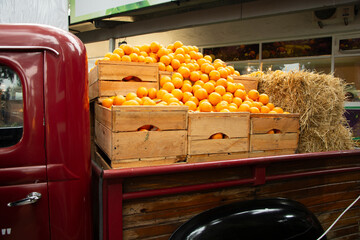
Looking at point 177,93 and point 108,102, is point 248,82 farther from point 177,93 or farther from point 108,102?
point 108,102

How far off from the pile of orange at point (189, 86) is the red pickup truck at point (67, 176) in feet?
2.40

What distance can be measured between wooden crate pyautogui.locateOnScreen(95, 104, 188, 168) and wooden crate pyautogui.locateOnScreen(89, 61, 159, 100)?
0.43 metres

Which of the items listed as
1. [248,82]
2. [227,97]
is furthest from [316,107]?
[227,97]

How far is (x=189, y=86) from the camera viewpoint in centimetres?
290

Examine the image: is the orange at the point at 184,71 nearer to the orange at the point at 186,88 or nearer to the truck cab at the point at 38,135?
the orange at the point at 186,88

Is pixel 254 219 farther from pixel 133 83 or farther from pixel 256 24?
pixel 256 24

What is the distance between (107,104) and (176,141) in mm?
793

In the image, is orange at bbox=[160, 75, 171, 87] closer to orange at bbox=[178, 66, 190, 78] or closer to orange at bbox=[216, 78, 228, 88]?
orange at bbox=[178, 66, 190, 78]

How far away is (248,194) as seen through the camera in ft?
6.93

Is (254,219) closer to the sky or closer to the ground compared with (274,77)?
closer to the ground

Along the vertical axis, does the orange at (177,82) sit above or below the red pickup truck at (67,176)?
above

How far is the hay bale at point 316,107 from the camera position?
3.03 metres

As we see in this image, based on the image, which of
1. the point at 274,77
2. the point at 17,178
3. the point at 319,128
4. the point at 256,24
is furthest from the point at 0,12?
the point at 256,24

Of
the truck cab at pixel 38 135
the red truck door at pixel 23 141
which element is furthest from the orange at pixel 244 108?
the red truck door at pixel 23 141
